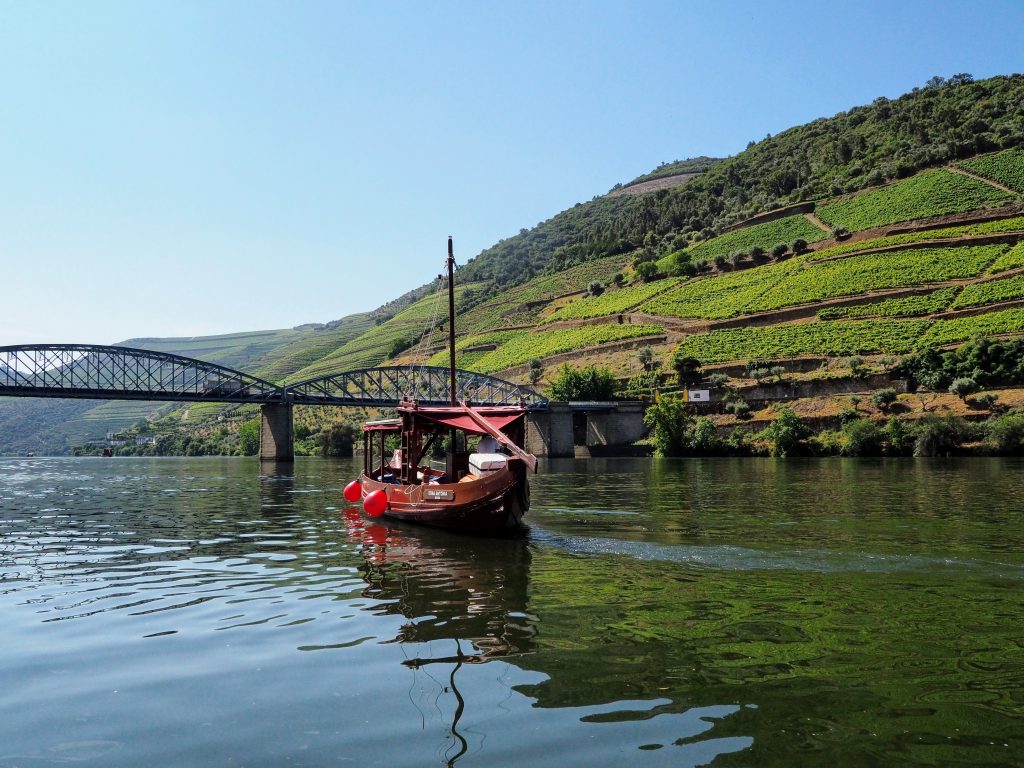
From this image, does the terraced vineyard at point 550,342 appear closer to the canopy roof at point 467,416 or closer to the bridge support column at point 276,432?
the bridge support column at point 276,432

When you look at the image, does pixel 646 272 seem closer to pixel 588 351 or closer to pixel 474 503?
pixel 588 351

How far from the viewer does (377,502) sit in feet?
100

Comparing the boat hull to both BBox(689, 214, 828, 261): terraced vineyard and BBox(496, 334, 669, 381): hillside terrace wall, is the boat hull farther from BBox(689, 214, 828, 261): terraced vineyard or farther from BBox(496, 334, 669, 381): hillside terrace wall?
BBox(689, 214, 828, 261): terraced vineyard

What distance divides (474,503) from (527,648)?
14005mm

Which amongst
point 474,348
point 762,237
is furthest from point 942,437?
point 474,348

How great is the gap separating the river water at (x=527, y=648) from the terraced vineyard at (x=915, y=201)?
385 feet

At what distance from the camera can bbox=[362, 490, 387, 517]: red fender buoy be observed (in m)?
30.6

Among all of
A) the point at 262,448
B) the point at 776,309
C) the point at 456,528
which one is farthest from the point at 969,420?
the point at 262,448

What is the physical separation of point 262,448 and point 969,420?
295ft

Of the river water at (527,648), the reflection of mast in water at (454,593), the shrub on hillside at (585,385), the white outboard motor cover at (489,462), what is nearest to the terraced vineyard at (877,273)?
the shrub on hillside at (585,385)

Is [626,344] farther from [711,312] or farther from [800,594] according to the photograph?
[800,594]

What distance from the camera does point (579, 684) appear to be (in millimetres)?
10328

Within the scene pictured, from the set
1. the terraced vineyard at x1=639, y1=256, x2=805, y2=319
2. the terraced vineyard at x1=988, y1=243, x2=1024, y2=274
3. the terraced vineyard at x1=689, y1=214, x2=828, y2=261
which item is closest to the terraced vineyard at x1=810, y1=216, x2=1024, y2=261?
the terraced vineyard at x1=639, y1=256, x2=805, y2=319

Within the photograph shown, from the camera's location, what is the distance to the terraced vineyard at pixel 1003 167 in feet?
430
